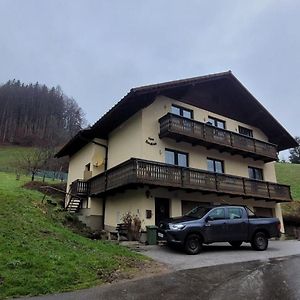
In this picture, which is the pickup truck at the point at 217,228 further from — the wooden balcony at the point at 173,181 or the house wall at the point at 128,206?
the house wall at the point at 128,206

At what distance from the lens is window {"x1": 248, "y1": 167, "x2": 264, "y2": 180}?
25.5 metres

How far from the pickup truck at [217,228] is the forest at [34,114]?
2410 inches

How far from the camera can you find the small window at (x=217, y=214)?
45.6 feet

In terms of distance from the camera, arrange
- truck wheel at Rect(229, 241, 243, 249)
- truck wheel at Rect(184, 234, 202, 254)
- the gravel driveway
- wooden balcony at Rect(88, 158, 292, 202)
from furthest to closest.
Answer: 1. wooden balcony at Rect(88, 158, 292, 202)
2. truck wheel at Rect(229, 241, 243, 249)
3. truck wheel at Rect(184, 234, 202, 254)
4. the gravel driveway

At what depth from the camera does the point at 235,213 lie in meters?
14.6

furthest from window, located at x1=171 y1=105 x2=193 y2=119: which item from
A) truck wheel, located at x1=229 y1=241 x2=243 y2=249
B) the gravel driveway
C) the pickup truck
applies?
truck wheel, located at x1=229 y1=241 x2=243 y2=249

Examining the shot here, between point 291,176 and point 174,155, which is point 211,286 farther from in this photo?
point 291,176

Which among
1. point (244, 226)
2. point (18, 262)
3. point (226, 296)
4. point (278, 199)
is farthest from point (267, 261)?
point (278, 199)

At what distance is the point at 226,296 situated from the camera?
7.31m

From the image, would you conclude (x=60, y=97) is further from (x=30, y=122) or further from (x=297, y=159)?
(x=297, y=159)

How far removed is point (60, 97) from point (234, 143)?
7621cm

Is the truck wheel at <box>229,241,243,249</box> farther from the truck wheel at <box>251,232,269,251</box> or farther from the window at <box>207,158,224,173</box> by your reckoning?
the window at <box>207,158,224,173</box>

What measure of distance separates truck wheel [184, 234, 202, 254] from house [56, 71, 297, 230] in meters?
4.43

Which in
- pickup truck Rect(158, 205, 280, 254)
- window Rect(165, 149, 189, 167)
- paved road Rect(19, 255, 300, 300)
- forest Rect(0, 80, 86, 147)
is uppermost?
forest Rect(0, 80, 86, 147)
